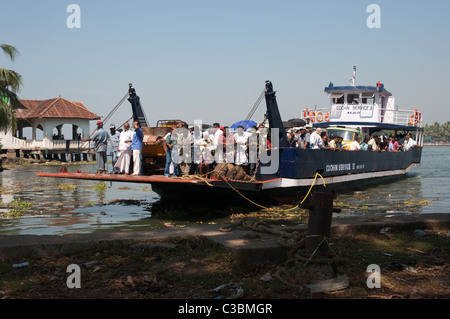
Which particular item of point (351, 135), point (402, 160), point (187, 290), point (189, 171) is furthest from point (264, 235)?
point (402, 160)

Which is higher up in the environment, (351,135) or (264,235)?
(351,135)

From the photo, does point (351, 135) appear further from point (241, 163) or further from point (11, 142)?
point (11, 142)

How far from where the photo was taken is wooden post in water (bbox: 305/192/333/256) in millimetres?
5154

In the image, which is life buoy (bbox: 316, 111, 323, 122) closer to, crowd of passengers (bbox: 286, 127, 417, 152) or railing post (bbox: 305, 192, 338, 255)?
crowd of passengers (bbox: 286, 127, 417, 152)

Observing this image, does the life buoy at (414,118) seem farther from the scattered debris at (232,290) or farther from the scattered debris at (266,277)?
the scattered debris at (232,290)

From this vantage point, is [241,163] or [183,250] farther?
[241,163]

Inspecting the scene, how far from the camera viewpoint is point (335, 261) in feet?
16.5

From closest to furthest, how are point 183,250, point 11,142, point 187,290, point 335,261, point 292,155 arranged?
point 187,290 → point 335,261 → point 183,250 → point 292,155 → point 11,142

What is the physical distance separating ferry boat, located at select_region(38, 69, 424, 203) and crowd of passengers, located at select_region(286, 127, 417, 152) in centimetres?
30

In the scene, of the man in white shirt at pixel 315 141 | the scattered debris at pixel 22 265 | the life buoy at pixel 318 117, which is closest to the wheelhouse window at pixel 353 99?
the life buoy at pixel 318 117

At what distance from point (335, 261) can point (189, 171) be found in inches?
330

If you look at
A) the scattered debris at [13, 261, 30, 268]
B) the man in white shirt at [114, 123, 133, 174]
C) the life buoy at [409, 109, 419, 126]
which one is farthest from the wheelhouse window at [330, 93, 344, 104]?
the scattered debris at [13, 261, 30, 268]

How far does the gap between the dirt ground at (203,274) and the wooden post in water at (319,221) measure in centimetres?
21
